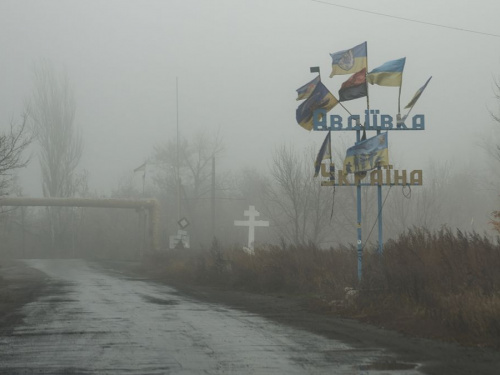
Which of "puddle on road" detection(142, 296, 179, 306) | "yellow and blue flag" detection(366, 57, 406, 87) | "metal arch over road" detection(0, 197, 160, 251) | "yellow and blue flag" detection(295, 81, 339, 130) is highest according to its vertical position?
"yellow and blue flag" detection(366, 57, 406, 87)

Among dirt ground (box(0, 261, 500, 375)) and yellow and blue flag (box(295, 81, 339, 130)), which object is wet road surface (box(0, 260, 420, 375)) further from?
yellow and blue flag (box(295, 81, 339, 130))

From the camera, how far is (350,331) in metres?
11.3

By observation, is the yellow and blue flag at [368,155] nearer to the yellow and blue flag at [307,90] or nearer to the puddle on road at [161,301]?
the yellow and blue flag at [307,90]

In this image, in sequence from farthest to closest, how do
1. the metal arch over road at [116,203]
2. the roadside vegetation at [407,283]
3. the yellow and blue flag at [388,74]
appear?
1. the metal arch over road at [116,203]
2. the yellow and blue flag at [388,74]
3. the roadside vegetation at [407,283]

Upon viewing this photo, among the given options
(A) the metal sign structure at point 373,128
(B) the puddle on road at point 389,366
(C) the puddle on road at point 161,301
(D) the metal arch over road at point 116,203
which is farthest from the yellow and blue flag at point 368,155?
(D) the metal arch over road at point 116,203

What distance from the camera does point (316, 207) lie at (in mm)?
33500

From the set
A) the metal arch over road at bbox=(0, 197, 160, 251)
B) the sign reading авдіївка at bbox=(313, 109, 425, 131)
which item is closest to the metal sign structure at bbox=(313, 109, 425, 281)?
the sign reading авдіївка at bbox=(313, 109, 425, 131)

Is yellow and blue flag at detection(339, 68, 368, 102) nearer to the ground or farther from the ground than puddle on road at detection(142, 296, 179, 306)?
farther from the ground

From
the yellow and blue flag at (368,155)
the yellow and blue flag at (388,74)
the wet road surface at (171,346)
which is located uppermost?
the yellow and blue flag at (388,74)

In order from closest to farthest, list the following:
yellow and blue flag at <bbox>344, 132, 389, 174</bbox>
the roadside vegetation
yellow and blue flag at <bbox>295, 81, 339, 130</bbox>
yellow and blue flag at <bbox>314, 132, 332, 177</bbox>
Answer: the roadside vegetation < yellow and blue flag at <bbox>344, 132, 389, 174</bbox> < yellow and blue flag at <bbox>295, 81, 339, 130</bbox> < yellow and blue flag at <bbox>314, 132, 332, 177</bbox>

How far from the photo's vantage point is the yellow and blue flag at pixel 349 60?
17.1 metres

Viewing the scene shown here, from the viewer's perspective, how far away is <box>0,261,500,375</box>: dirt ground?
27.2 feet

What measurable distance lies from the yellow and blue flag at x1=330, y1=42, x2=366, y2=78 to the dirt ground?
229 inches

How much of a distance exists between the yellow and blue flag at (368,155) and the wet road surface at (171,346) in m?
4.58
